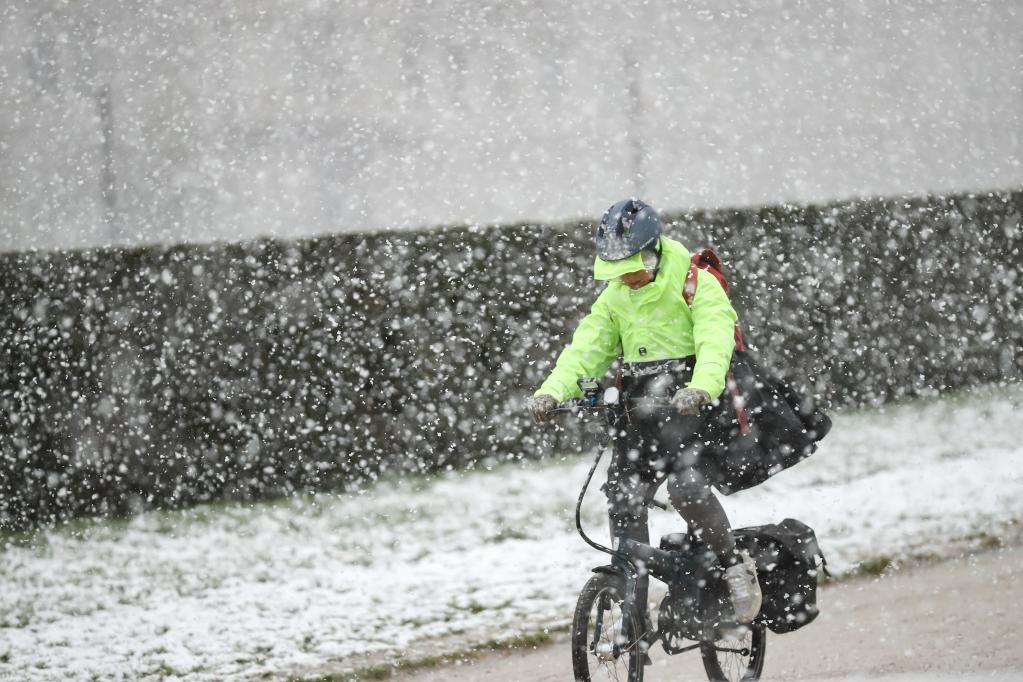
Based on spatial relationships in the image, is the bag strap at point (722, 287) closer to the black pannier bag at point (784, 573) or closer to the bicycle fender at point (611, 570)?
the black pannier bag at point (784, 573)

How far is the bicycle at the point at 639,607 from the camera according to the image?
3.60 m

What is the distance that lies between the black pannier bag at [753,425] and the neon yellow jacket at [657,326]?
0.54 feet

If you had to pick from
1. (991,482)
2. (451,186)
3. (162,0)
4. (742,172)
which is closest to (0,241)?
(162,0)

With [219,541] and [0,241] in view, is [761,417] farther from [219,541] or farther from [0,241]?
[0,241]

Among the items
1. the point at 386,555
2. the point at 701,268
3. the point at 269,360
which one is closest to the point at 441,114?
the point at 269,360

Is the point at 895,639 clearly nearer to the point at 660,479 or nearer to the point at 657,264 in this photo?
the point at 660,479

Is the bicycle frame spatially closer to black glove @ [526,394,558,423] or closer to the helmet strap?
black glove @ [526,394,558,423]

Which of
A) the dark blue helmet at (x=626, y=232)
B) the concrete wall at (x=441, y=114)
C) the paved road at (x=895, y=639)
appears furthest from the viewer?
the concrete wall at (x=441, y=114)

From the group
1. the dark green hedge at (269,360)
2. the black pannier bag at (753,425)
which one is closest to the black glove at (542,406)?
the black pannier bag at (753,425)

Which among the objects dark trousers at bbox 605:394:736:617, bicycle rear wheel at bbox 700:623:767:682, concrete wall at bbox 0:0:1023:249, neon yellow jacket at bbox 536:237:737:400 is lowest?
bicycle rear wheel at bbox 700:623:767:682

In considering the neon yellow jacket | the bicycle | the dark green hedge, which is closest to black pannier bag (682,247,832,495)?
the neon yellow jacket

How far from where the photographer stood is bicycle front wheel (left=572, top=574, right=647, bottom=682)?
359 centimetres

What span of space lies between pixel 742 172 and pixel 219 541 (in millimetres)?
5041

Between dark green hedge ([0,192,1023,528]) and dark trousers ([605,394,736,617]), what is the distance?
3.90 metres
